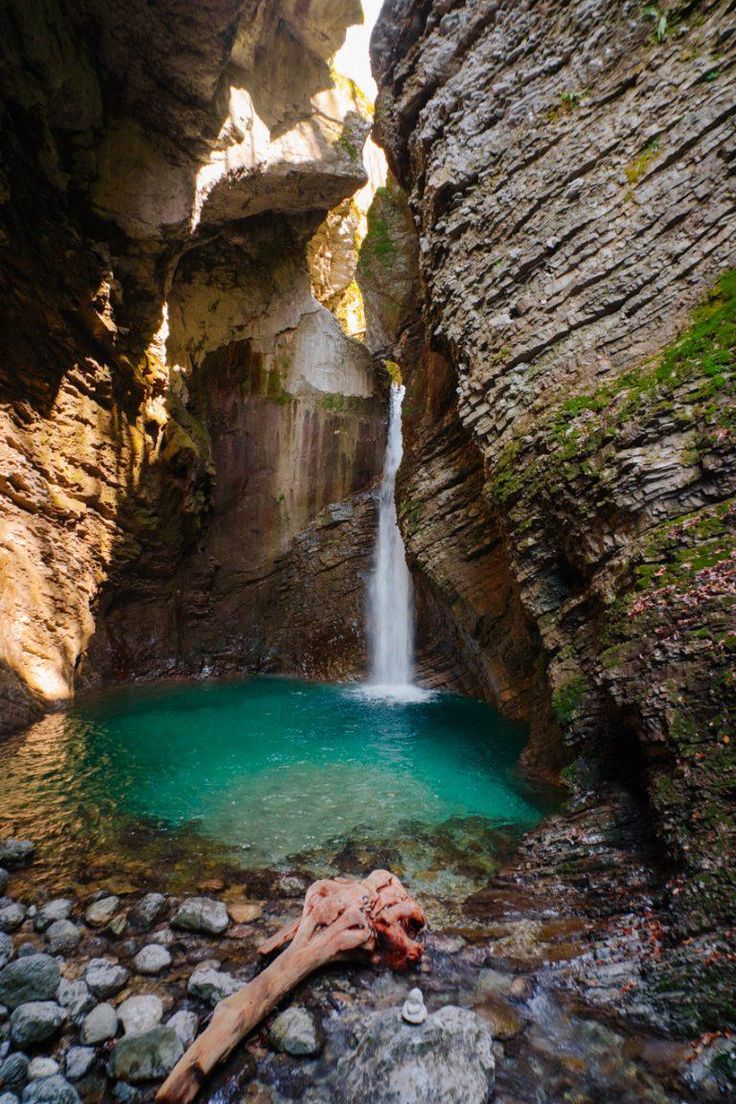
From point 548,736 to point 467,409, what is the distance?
17.5ft

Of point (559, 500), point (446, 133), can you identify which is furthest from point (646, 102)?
point (559, 500)

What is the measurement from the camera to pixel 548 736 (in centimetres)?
754

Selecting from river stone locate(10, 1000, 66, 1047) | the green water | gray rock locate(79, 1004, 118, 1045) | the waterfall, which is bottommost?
the green water

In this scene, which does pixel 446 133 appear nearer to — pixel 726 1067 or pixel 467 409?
pixel 467 409

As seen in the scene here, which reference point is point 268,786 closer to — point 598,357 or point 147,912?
point 147,912

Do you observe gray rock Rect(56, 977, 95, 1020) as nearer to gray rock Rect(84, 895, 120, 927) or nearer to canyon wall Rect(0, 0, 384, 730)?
gray rock Rect(84, 895, 120, 927)

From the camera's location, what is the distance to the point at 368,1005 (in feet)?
9.70

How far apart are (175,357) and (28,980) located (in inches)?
623

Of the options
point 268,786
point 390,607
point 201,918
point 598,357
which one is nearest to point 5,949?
point 201,918

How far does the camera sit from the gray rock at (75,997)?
285 cm

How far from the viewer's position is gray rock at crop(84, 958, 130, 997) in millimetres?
3025

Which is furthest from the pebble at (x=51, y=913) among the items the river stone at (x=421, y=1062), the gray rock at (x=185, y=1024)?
the river stone at (x=421, y=1062)

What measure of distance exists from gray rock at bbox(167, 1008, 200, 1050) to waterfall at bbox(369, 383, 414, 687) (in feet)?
42.8

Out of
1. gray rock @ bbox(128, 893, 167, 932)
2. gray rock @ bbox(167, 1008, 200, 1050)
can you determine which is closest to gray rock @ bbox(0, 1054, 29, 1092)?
gray rock @ bbox(167, 1008, 200, 1050)
